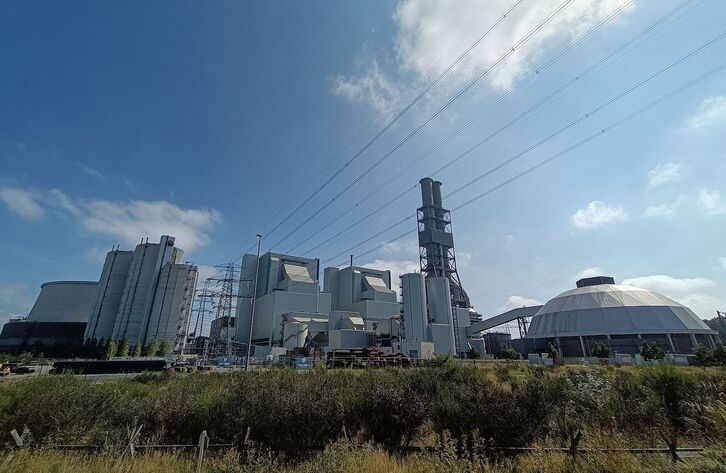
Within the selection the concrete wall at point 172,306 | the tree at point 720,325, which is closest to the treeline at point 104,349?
the concrete wall at point 172,306

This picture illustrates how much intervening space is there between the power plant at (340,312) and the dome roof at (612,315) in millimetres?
223

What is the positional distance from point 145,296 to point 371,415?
9383 centimetres

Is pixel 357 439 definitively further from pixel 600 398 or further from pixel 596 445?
pixel 600 398

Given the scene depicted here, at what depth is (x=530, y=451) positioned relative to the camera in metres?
8.59

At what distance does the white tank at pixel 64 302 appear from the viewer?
9700 cm

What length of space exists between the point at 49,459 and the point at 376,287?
82653mm

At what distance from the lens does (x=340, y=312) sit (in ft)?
253

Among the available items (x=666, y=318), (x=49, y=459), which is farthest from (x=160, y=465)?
(x=666, y=318)

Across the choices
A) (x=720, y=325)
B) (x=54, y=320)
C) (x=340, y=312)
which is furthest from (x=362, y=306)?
(x=720, y=325)

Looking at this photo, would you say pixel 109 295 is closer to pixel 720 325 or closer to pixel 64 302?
pixel 64 302

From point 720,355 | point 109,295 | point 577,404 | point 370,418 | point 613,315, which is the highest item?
point 109,295

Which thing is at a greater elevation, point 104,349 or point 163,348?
point 163,348

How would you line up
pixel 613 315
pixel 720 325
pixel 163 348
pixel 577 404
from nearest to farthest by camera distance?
pixel 577 404 < pixel 613 315 < pixel 163 348 < pixel 720 325

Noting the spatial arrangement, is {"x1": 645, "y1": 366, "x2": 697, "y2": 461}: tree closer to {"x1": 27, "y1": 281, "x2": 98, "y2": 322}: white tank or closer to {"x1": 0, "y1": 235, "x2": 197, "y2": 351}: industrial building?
{"x1": 0, "y1": 235, "x2": 197, "y2": 351}: industrial building
